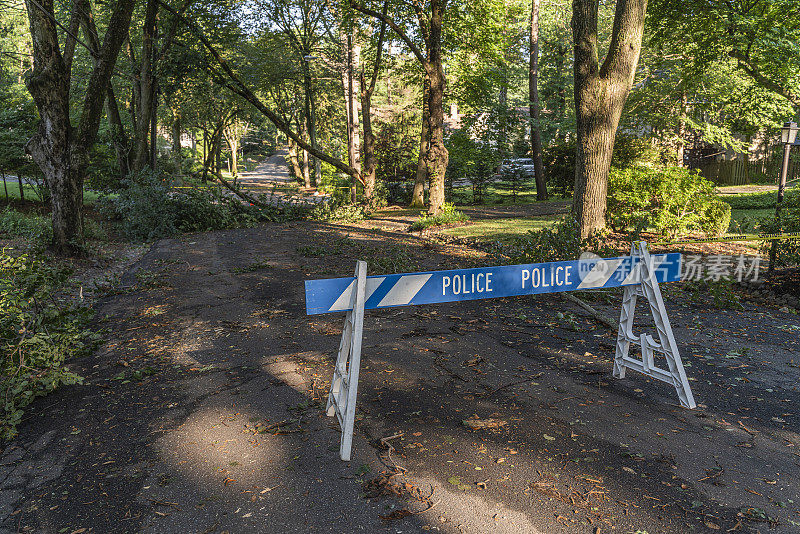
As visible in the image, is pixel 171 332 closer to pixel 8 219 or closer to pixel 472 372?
pixel 472 372

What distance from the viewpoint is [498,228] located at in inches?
603

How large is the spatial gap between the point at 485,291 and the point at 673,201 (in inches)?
365

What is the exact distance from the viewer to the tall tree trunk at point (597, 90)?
1012cm

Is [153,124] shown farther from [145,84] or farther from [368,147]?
[368,147]

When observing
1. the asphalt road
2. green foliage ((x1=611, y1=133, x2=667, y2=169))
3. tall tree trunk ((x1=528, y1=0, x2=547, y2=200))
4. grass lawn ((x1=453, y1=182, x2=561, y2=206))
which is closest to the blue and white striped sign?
the asphalt road

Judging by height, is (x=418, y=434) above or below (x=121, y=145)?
below

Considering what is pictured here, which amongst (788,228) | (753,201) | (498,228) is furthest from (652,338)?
(753,201)

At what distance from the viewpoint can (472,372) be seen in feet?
16.8

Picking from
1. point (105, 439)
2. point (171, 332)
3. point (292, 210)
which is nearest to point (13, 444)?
point (105, 439)

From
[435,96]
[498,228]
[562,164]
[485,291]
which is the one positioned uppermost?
[435,96]

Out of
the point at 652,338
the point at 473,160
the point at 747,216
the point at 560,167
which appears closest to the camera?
the point at 652,338

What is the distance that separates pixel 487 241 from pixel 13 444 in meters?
10.8

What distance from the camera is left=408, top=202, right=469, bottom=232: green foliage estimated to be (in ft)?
52.8

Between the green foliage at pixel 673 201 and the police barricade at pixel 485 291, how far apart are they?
7.39 meters
